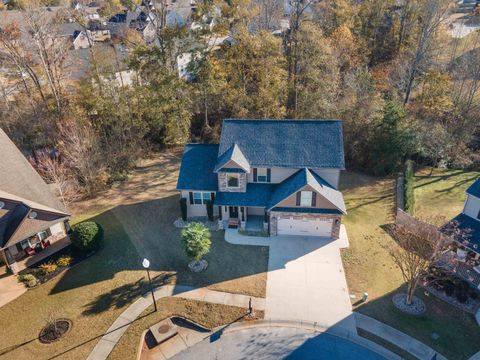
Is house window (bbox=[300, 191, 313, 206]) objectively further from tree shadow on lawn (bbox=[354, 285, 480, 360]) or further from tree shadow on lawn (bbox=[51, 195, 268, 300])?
tree shadow on lawn (bbox=[354, 285, 480, 360])

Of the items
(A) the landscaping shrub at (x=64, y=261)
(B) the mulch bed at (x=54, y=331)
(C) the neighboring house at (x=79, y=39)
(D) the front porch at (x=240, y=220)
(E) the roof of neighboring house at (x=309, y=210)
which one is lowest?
(B) the mulch bed at (x=54, y=331)

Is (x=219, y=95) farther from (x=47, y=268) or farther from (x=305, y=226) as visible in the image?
(x=47, y=268)

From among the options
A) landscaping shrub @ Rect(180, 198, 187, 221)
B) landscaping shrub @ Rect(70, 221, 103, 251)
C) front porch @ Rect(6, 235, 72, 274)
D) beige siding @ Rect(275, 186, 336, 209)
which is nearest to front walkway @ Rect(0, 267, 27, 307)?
front porch @ Rect(6, 235, 72, 274)

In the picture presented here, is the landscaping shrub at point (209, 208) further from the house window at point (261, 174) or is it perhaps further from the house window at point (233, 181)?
the house window at point (261, 174)

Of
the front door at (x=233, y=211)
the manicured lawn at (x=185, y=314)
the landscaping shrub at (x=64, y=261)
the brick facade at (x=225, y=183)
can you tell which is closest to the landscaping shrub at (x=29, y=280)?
the landscaping shrub at (x=64, y=261)

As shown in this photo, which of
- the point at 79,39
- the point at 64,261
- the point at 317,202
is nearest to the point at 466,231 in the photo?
the point at 317,202

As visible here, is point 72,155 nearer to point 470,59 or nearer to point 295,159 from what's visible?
point 295,159

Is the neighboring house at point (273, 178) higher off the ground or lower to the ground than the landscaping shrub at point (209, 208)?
higher

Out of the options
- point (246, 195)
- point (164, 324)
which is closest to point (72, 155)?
point (246, 195)
